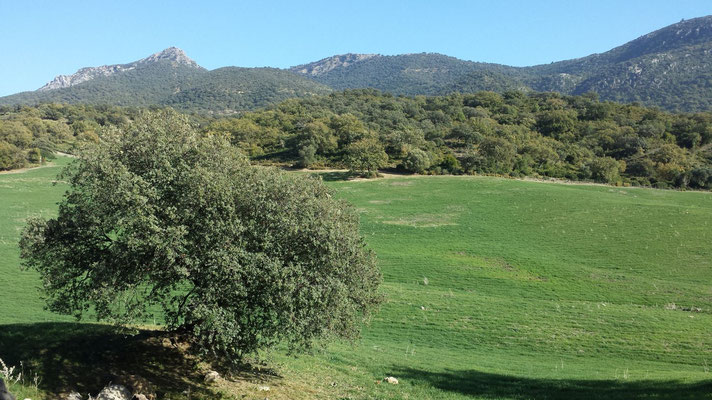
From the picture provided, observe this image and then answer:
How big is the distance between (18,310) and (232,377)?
18.2 meters

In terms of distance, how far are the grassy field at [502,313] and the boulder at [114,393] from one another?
162 centimetres

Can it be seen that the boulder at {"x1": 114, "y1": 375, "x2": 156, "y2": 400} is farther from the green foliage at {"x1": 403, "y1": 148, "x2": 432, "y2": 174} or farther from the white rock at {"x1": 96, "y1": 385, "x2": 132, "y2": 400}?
the green foliage at {"x1": 403, "y1": 148, "x2": 432, "y2": 174}

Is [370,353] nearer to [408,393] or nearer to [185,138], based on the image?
[408,393]

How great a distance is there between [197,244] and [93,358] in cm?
614

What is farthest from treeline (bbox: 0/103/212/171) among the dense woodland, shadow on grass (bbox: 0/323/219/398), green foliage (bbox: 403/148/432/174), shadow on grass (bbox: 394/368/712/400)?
shadow on grass (bbox: 394/368/712/400)

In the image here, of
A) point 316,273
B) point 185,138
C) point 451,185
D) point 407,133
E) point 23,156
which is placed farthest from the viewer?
point 407,133

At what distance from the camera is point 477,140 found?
109812 millimetres

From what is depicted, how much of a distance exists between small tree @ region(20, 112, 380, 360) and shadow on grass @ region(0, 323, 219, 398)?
1.68 meters

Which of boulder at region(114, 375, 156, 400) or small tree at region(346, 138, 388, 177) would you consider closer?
boulder at region(114, 375, 156, 400)

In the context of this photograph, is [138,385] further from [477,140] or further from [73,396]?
[477,140]

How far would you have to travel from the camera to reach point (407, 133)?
345 ft

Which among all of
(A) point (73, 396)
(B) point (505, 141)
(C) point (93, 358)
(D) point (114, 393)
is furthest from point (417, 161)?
(A) point (73, 396)

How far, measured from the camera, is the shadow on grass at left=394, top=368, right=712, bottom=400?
53.6 feet

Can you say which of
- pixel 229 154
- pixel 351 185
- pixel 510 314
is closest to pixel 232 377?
pixel 229 154
